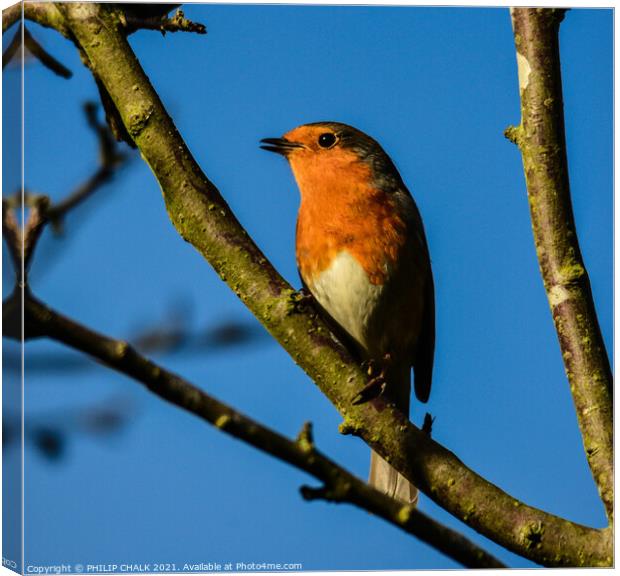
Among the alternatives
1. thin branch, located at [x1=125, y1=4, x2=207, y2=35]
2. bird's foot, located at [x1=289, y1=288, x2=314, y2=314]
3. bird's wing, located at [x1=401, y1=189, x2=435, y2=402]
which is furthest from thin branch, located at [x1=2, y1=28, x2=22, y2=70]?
bird's wing, located at [x1=401, y1=189, x2=435, y2=402]

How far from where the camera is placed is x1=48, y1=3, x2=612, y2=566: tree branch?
243 cm

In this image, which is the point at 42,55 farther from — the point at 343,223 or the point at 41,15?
the point at 343,223

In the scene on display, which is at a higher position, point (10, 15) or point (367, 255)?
point (10, 15)

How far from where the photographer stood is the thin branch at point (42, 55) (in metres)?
2.87

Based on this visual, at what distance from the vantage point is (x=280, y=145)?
12.1ft

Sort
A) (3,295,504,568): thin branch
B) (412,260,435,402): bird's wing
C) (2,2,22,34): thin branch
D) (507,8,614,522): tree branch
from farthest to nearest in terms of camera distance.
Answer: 1. (412,260,435,402): bird's wing
2. (2,2,22,34): thin branch
3. (507,8,614,522): tree branch
4. (3,295,504,568): thin branch

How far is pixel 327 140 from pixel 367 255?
1.90 feet

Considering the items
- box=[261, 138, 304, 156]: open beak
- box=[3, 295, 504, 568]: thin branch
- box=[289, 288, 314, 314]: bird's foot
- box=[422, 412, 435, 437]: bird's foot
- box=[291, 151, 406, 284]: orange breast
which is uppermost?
box=[261, 138, 304, 156]: open beak

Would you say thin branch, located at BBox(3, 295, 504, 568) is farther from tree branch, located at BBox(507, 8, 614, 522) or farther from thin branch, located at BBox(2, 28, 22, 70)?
thin branch, located at BBox(2, 28, 22, 70)

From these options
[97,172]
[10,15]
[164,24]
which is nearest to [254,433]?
[97,172]

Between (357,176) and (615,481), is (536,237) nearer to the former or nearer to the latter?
(615,481)

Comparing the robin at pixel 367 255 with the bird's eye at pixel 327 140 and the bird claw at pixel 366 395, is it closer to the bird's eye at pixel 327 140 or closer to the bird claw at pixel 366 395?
the bird's eye at pixel 327 140

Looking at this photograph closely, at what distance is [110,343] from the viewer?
121 cm

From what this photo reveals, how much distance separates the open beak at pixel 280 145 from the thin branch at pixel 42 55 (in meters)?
0.94
